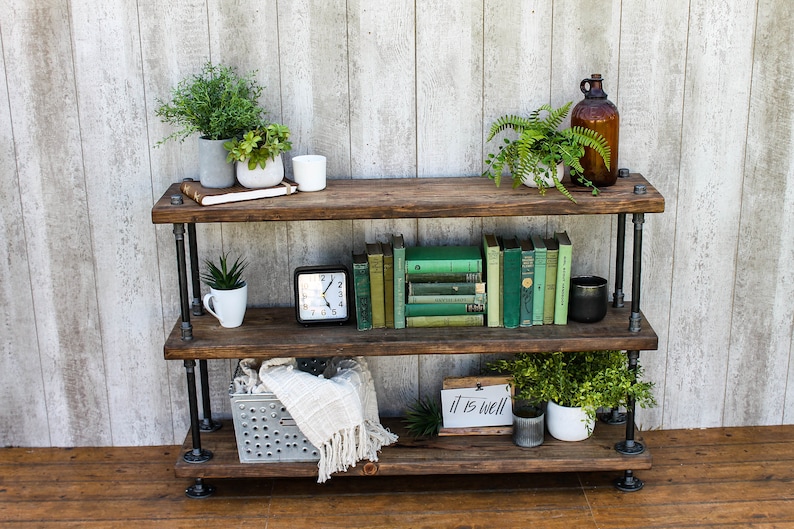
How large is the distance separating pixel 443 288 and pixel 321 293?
0.36 metres

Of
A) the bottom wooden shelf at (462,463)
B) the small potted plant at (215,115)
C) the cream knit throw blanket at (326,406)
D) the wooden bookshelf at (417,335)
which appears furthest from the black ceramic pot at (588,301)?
the small potted plant at (215,115)

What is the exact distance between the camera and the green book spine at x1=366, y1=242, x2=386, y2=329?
2.66 meters

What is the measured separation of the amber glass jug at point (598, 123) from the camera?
257cm

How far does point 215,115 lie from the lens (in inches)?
99.0

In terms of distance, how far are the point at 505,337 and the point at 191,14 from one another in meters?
1.27

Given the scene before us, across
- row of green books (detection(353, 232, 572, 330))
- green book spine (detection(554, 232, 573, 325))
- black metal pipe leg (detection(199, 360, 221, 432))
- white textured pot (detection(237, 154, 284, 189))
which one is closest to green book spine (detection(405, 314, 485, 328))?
row of green books (detection(353, 232, 572, 330))

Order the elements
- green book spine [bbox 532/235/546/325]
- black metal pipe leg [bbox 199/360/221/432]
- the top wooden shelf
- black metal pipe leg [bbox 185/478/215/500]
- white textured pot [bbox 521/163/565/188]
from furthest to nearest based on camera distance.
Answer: black metal pipe leg [bbox 199/360/221/432]
black metal pipe leg [bbox 185/478/215/500]
green book spine [bbox 532/235/546/325]
white textured pot [bbox 521/163/565/188]
the top wooden shelf

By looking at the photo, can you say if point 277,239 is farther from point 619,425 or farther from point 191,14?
point 619,425

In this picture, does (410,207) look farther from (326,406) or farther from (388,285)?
(326,406)

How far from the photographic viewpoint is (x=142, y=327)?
2.94 meters

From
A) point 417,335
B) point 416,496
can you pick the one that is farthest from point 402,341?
point 416,496

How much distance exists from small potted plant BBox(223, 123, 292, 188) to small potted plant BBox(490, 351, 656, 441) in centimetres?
93

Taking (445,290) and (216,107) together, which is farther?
(445,290)

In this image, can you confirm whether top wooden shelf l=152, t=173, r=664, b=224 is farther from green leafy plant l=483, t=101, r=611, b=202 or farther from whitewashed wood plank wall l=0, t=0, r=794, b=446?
whitewashed wood plank wall l=0, t=0, r=794, b=446
